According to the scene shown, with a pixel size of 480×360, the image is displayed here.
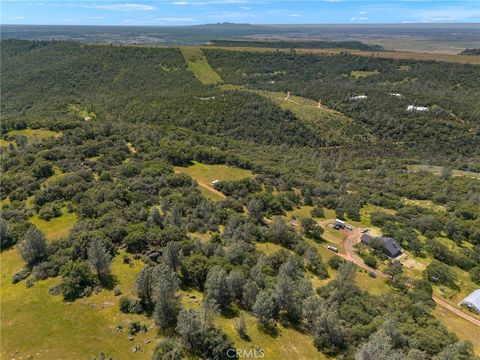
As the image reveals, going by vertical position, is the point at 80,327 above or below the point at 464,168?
above

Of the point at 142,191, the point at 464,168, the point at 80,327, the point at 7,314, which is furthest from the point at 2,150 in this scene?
the point at 464,168

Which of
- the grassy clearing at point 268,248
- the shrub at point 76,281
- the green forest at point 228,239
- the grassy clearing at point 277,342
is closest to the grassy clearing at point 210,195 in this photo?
the green forest at point 228,239

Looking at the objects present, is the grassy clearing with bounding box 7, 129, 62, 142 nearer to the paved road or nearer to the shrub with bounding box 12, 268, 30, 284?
the shrub with bounding box 12, 268, 30, 284

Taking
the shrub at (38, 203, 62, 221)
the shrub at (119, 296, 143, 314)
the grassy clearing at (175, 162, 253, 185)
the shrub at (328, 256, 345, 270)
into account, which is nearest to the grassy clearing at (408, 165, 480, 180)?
the grassy clearing at (175, 162, 253, 185)

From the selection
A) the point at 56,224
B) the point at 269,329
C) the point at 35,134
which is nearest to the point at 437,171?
the point at 269,329

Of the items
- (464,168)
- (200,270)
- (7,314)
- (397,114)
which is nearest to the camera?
(7,314)

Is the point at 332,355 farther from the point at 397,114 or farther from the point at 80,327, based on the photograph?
the point at 397,114

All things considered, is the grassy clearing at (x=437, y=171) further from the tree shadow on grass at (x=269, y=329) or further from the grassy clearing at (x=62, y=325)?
the grassy clearing at (x=62, y=325)
